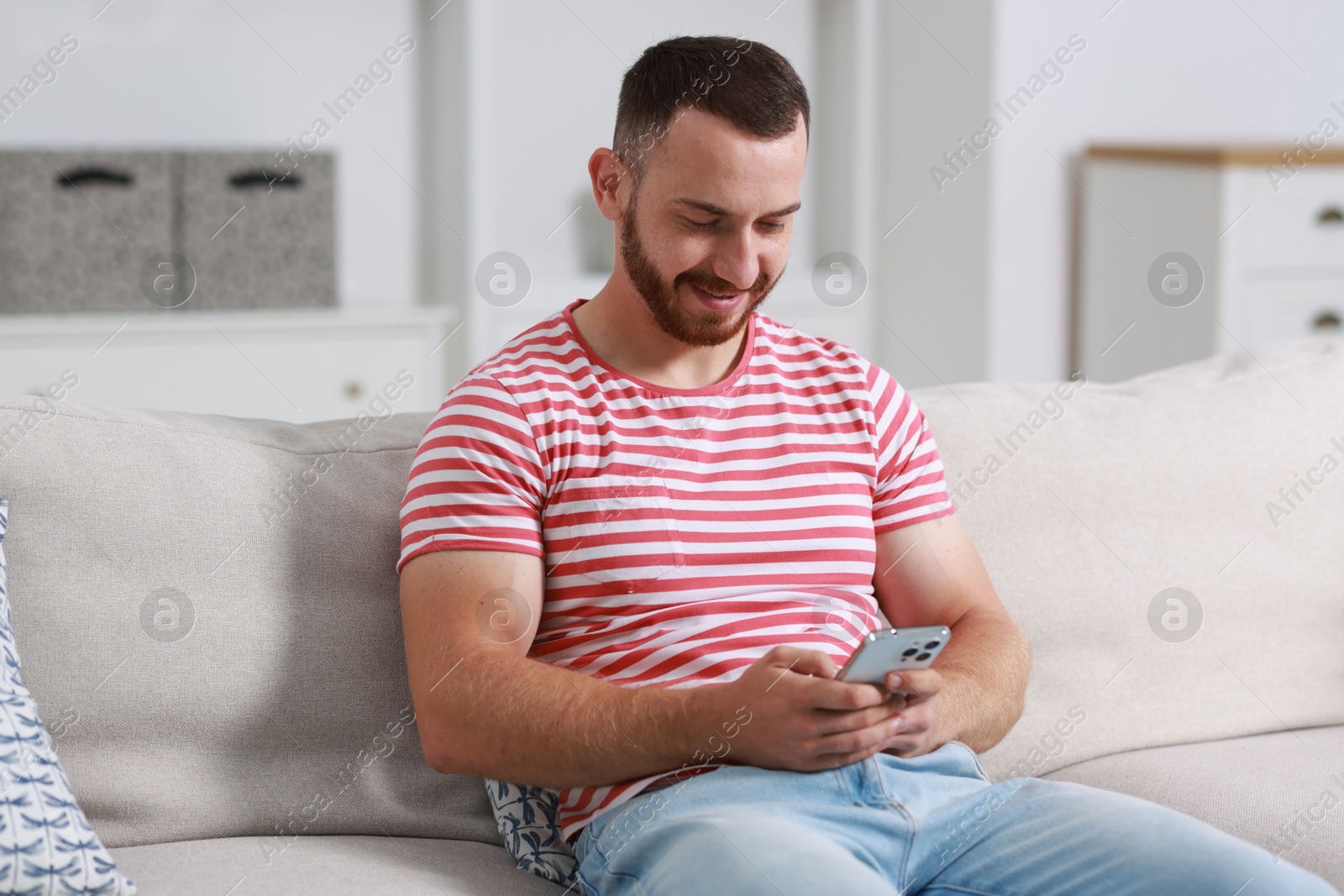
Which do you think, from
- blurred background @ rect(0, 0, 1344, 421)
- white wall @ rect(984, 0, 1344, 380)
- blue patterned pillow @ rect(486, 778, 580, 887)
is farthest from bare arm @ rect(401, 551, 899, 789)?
white wall @ rect(984, 0, 1344, 380)

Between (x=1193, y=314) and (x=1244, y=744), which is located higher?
(x=1193, y=314)

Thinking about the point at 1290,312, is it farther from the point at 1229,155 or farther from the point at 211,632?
the point at 211,632

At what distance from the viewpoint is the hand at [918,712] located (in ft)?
Result: 3.48

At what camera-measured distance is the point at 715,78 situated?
1.26 meters

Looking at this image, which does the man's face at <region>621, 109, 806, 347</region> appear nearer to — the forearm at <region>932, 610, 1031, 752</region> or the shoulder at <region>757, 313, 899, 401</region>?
the shoulder at <region>757, 313, 899, 401</region>

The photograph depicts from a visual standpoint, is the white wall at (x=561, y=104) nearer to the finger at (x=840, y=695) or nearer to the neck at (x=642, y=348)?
the neck at (x=642, y=348)

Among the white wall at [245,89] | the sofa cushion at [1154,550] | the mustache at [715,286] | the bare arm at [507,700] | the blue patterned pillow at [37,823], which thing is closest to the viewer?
the blue patterned pillow at [37,823]

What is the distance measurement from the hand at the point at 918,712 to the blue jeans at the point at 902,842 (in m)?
0.01

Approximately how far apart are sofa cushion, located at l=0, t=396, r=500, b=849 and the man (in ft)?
0.41

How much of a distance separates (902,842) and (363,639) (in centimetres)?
52

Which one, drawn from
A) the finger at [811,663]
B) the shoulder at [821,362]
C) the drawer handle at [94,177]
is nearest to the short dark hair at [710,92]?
the shoulder at [821,362]

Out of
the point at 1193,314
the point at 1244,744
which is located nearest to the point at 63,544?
the point at 1244,744

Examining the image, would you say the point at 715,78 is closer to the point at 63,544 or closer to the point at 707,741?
the point at 707,741

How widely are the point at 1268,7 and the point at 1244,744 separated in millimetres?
2562
